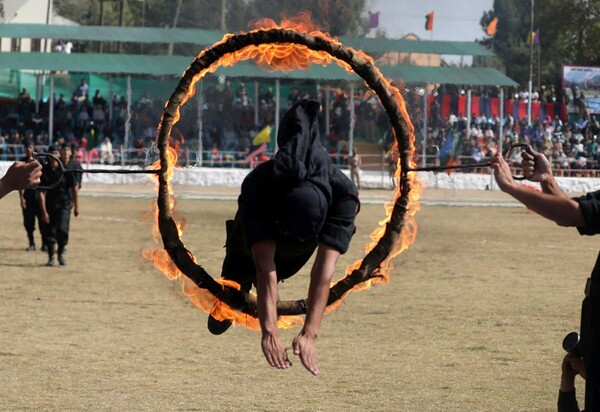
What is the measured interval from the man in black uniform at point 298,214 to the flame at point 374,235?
1.16 metres

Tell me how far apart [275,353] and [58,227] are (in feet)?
43.0

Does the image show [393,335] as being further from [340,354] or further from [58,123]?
[58,123]

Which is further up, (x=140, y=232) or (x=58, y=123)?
(x=58, y=123)

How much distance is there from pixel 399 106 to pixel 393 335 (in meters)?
5.26

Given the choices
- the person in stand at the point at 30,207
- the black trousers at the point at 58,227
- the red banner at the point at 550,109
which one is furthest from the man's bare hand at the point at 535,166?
the red banner at the point at 550,109

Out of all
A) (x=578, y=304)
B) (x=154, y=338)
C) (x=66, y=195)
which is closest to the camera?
(x=154, y=338)

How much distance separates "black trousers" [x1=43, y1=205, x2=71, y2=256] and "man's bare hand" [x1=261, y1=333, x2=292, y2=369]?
→ 12872mm

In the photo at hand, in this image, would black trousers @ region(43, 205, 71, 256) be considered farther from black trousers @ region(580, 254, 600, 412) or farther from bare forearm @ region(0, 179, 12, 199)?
black trousers @ region(580, 254, 600, 412)

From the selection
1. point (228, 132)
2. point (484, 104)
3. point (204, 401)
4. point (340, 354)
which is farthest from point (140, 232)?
point (484, 104)

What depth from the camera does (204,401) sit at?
970cm

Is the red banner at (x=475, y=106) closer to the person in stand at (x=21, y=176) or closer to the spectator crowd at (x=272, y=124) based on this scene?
the spectator crowd at (x=272, y=124)

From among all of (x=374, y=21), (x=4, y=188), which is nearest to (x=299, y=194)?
(x=4, y=188)

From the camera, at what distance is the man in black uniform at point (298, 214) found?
265 inches

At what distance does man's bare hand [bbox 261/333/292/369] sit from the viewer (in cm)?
662
